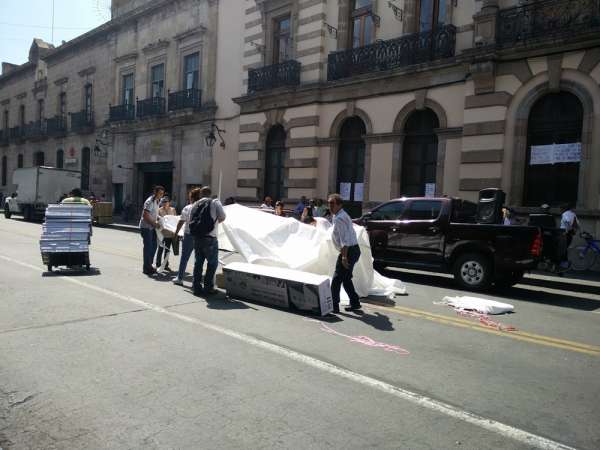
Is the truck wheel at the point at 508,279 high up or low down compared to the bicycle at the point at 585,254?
down

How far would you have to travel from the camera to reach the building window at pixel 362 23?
18234 mm

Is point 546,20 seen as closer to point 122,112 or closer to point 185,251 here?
point 185,251

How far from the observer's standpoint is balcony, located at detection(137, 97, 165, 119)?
2747 cm

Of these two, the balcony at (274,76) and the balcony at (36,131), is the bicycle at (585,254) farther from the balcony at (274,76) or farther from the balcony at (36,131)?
the balcony at (36,131)

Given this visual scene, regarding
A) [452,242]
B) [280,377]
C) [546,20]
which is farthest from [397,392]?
[546,20]

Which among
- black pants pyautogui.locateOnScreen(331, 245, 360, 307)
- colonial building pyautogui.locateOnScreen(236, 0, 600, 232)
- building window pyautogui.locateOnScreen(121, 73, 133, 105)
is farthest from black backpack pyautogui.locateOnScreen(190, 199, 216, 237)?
building window pyautogui.locateOnScreen(121, 73, 133, 105)

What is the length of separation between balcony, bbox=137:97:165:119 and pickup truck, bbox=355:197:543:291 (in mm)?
19223

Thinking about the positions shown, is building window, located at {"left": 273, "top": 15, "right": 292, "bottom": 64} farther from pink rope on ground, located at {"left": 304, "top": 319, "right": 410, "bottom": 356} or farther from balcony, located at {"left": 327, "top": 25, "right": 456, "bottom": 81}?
pink rope on ground, located at {"left": 304, "top": 319, "right": 410, "bottom": 356}

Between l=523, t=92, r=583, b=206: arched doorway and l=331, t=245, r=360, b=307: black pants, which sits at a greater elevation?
l=523, t=92, r=583, b=206: arched doorway

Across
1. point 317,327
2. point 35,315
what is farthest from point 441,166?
point 35,315

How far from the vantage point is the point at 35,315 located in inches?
247

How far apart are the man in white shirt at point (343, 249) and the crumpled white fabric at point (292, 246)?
31.3 inches

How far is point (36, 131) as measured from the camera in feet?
132

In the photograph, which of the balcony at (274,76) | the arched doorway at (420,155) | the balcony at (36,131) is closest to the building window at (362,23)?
the balcony at (274,76)
